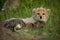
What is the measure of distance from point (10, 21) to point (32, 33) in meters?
0.83

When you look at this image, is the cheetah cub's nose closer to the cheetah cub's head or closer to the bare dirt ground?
the bare dirt ground

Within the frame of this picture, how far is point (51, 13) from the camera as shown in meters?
8.53

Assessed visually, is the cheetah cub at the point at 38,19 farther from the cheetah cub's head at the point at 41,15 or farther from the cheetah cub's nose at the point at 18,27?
the cheetah cub's nose at the point at 18,27

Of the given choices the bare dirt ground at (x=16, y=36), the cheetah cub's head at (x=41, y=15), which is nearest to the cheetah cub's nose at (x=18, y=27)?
the bare dirt ground at (x=16, y=36)

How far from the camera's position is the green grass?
7160 millimetres

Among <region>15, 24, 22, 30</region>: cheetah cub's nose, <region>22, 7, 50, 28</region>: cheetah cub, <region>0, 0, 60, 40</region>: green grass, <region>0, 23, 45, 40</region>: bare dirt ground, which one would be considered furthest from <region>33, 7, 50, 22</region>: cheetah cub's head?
<region>0, 23, 45, 40</region>: bare dirt ground

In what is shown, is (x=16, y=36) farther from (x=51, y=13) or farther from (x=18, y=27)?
(x=51, y=13)

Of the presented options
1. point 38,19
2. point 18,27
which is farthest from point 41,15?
point 18,27

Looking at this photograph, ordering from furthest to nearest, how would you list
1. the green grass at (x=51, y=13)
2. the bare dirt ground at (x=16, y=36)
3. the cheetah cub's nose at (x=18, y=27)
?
the cheetah cub's nose at (x=18, y=27) → the green grass at (x=51, y=13) → the bare dirt ground at (x=16, y=36)

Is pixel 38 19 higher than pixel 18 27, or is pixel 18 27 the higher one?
pixel 38 19

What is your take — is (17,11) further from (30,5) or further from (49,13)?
(49,13)

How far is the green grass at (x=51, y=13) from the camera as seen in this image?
7160mm

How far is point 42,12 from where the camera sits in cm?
775

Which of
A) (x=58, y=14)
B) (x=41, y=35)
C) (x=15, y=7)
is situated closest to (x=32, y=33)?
(x=41, y=35)
